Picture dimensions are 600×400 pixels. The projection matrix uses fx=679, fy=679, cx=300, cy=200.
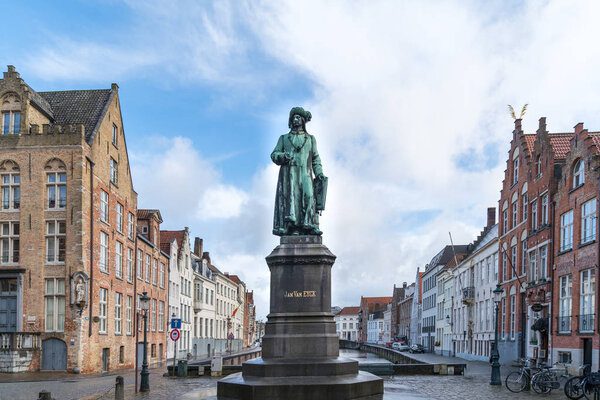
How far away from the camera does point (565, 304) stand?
35.5m

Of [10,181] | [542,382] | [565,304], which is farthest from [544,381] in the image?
[10,181]

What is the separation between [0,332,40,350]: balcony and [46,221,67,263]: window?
388 cm

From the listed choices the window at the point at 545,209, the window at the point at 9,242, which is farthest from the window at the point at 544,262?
the window at the point at 9,242

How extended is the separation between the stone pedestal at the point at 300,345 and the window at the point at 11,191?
24268 mm

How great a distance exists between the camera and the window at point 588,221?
32.1m

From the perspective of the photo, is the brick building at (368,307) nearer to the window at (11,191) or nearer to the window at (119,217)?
the window at (119,217)

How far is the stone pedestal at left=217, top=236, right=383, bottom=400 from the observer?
13.5 metres

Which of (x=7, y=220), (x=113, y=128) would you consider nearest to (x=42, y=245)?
(x=7, y=220)

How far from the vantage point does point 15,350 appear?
111 feet

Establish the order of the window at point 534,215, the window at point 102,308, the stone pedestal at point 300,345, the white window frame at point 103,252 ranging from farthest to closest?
1. the window at point 534,215
2. the white window frame at point 103,252
3. the window at point 102,308
4. the stone pedestal at point 300,345

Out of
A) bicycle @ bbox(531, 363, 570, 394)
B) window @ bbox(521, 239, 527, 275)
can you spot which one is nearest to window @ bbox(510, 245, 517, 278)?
window @ bbox(521, 239, 527, 275)

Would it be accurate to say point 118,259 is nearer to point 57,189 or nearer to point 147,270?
point 147,270

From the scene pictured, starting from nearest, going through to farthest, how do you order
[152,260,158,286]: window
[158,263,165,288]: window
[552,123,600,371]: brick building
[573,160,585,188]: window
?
[552,123,600,371]: brick building → [573,160,585,188]: window → [152,260,158,286]: window → [158,263,165,288]: window

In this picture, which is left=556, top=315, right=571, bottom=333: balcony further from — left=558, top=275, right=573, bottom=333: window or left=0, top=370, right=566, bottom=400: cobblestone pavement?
left=0, top=370, right=566, bottom=400: cobblestone pavement
